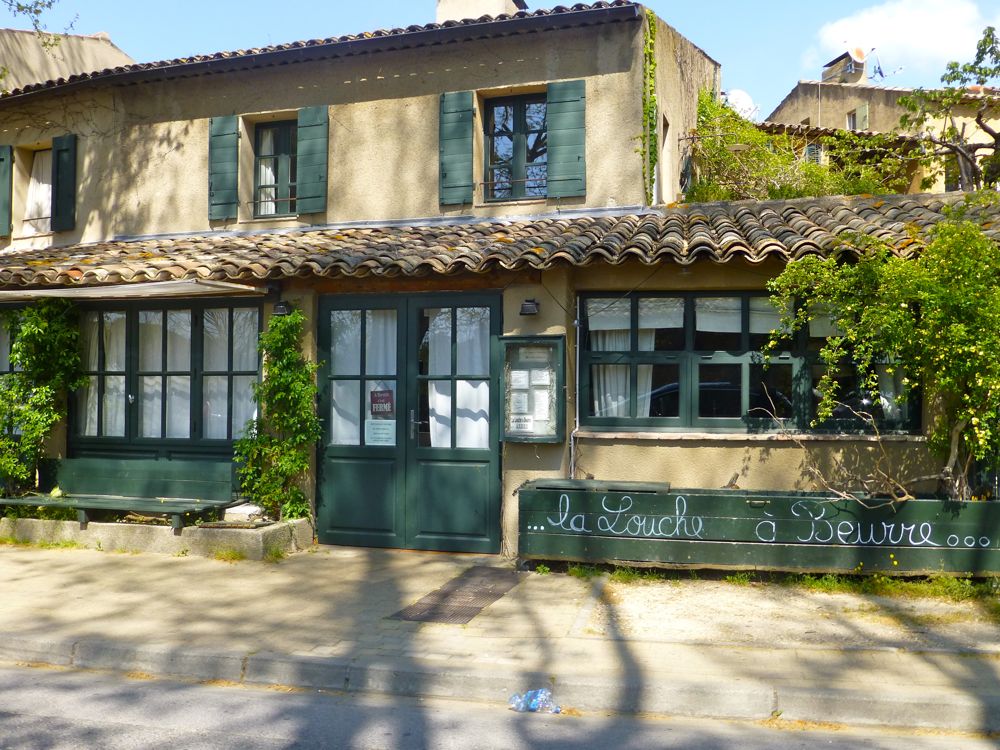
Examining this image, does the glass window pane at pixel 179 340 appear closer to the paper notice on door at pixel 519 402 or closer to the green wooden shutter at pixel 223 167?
the green wooden shutter at pixel 223 167

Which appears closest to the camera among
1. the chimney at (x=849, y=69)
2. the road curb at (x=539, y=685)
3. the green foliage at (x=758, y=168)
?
the road curb at (x=539, y=685)

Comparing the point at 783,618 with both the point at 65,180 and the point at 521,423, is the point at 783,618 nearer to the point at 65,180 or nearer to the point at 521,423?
the point at 521,423

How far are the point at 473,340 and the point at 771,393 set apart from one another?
9.91 feet

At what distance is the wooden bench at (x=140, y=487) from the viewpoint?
959 centimetres

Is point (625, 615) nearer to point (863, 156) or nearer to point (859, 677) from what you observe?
point (859, 677)

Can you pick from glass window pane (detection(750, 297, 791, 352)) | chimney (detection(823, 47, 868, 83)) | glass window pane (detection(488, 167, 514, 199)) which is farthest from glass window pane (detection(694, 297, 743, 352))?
chimney (detection(823, 47, 868, 83))

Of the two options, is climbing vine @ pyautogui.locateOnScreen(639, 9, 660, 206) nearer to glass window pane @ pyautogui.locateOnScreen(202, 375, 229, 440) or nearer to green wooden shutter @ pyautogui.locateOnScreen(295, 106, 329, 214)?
green wooden shutter @ pyautogui.locateOnScreen(295, 106, 329, 214)

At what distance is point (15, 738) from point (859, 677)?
189 inches

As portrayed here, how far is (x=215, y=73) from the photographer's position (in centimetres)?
1169

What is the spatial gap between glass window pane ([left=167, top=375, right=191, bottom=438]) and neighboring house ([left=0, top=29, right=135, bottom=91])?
9653 millimetres

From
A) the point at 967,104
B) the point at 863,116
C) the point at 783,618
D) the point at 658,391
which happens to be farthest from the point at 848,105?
the point at 783,618

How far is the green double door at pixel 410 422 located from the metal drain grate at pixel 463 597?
829mm

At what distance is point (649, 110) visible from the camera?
1024 cm

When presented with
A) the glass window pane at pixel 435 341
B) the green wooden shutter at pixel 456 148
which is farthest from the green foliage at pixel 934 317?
the green wooden shutter at pixel 456 148
